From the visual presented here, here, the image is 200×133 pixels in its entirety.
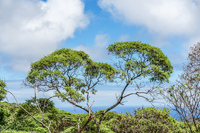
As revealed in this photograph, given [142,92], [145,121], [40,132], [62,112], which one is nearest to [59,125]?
[62,112]

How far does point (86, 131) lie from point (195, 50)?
821 cm

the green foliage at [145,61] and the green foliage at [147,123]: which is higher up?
the green foliage at [145,61]

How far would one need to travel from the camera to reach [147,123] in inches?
402

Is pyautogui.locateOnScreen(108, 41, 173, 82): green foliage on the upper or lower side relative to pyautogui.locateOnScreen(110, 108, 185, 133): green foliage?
upper

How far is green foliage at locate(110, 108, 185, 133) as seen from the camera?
1005 cm

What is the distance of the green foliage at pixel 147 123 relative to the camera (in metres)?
10.1

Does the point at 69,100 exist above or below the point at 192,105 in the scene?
above

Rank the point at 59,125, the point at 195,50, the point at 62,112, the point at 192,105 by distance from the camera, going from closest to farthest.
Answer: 1. the point at 192,105
2. the point at 195,50
3. the point at 59,125
4. the point at 62,112

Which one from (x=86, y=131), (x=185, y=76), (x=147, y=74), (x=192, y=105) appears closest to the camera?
(x=192, y=105)

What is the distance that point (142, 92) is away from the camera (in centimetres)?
1376

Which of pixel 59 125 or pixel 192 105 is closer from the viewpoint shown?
pixel 192 105

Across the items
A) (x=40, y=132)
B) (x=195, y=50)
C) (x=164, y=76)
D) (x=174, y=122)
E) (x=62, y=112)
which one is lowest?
(x=40, y=132)

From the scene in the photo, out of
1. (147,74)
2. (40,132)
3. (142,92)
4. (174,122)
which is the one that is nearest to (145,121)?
(174,122)

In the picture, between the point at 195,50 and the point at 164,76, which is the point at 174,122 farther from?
the point at 195,50
